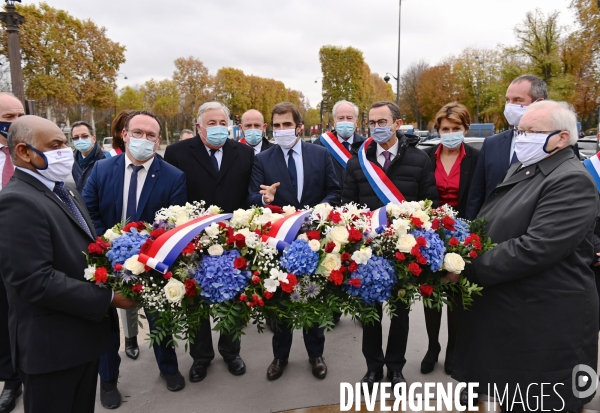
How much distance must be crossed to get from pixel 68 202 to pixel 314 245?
4.63 feet

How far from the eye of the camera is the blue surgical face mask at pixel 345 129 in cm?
554

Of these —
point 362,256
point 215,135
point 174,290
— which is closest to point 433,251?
point 362,256

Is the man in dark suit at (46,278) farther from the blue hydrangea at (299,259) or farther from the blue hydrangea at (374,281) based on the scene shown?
A: the blue hydrangea at (374,281)

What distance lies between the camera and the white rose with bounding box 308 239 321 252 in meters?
2.38

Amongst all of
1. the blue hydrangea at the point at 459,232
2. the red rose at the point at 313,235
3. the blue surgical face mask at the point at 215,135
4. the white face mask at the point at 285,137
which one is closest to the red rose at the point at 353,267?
the red rose at the point at 313,235

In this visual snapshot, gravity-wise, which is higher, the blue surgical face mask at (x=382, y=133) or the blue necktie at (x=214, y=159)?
the blue surgical face mask at (x=382, y=133)

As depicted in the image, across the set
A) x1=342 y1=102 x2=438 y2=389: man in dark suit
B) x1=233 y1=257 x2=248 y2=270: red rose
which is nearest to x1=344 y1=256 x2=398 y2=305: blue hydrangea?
x1=233 y1=257 x2=248 y2=270: red rose

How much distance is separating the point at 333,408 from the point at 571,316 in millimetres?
1747

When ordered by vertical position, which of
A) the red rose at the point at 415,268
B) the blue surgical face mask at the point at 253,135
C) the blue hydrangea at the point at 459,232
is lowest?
the red rose at the point at 415,268

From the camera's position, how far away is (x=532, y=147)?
254 cm

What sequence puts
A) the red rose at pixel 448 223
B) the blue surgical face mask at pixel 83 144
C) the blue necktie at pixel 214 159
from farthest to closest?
the blue surgical face mask at pixel 83 144 < the blue necktie at pixel 214 159 < the red rose at pixel 448 223

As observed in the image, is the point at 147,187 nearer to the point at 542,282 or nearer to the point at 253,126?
the point at 253,126

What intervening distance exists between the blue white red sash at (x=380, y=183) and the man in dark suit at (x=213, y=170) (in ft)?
3.84

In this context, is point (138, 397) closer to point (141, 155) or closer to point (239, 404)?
point (239, 404)
